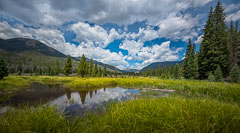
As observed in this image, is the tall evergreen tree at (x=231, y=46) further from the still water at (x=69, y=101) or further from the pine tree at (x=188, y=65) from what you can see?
the still water at (x=69, y=101)

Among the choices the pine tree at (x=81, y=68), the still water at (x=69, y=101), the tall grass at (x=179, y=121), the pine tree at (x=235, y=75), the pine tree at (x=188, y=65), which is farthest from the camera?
the pine tree at (x=81, y=68)

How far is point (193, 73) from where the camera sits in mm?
24703

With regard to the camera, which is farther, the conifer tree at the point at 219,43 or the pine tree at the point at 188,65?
the pine tree at the point at 188,65

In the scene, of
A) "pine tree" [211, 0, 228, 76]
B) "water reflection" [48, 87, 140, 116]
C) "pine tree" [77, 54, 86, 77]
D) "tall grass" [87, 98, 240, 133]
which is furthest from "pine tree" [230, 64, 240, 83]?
"pine tree" [77, 54, 86, 77]

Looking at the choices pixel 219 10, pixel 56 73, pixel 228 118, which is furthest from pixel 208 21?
pixel 56 73

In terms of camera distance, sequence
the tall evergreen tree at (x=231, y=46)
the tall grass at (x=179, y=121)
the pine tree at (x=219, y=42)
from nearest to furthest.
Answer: the tall grass at (x=179, y=121) → the pine tree at (x=219, y=42) → the tall evergreen tree at (x=231, y=46)

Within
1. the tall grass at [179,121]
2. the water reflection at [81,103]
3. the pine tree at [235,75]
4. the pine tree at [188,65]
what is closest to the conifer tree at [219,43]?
the pine tree at [235,75]

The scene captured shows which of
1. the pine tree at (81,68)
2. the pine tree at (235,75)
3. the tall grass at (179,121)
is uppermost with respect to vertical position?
the pine tree at (81,68)

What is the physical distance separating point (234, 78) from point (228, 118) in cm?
2176

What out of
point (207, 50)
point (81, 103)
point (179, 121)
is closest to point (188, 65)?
point (207, 50)

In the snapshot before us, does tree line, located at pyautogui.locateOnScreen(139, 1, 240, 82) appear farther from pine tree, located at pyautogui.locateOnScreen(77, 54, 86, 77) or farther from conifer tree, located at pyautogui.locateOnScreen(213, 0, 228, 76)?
pine tree, located at pyautogui.locateOnScreen(77, 54, 86, 77)

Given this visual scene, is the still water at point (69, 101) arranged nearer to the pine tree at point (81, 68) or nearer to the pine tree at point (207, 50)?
the pine tree at point (207, 50)

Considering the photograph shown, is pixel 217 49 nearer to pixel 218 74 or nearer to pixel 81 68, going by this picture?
pixel 218 74

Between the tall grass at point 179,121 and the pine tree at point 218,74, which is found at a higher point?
the pine tree at point 218,74
